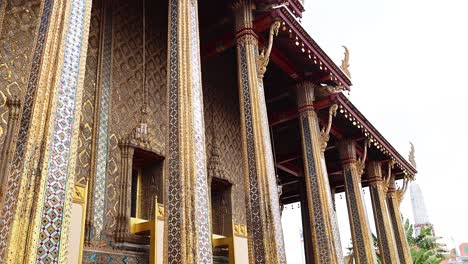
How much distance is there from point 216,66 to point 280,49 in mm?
1985

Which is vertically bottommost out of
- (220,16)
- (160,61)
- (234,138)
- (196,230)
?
(196,230)

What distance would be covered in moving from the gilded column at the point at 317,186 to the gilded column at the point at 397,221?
19.1ft

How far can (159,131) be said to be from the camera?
7.27 meters

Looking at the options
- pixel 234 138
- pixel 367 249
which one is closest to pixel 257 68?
pixel 234 138

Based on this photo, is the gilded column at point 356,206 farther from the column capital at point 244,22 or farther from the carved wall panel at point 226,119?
the column capital at point 244,22

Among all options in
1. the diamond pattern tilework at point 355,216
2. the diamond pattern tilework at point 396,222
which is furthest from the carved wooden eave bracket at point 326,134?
the diamond pattern tilework at point 396,222

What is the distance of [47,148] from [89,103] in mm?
3154

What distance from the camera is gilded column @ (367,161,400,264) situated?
439 inches

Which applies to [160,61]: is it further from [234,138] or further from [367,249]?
[367,249]

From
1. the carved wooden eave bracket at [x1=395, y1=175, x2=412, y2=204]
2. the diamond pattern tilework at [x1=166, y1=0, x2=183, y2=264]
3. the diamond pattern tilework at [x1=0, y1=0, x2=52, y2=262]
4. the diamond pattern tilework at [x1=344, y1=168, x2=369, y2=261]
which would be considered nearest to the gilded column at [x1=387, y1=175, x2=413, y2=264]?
the carved wooden eave bracket at [x1=395, y1=175, x2=412, y2=204]

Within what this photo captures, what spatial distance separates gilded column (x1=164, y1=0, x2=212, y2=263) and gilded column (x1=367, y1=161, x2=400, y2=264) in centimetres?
848

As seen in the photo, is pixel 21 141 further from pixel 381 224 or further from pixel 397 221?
pixel 397 221

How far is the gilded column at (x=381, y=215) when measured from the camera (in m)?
11.2

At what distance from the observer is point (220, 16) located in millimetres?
7879
